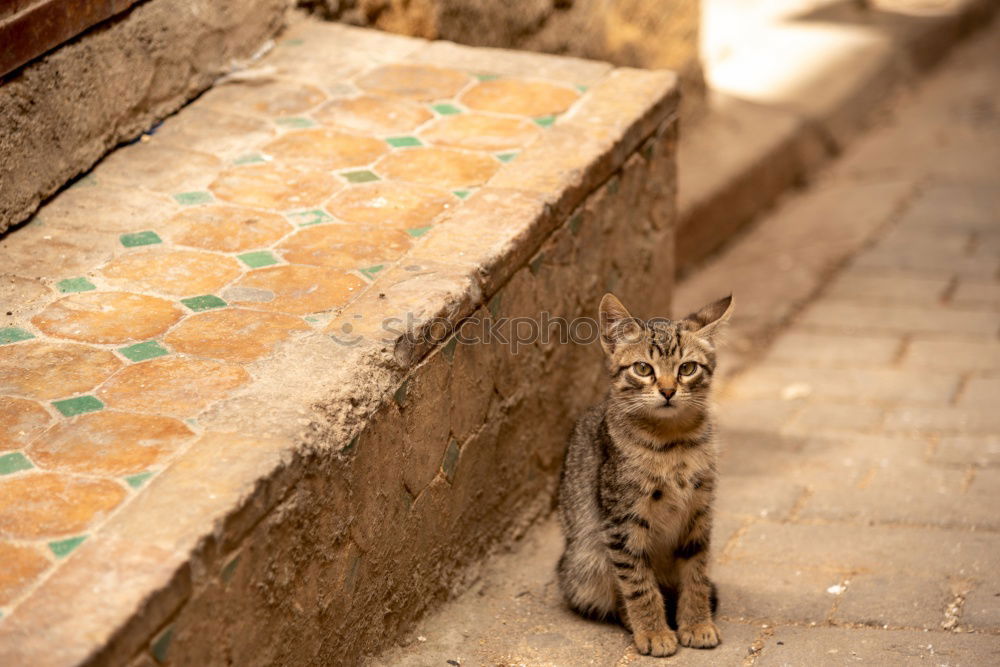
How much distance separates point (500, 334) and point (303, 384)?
872 millimetres

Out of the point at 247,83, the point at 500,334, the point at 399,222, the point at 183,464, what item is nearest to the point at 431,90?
the point at 247,83

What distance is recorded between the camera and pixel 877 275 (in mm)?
6613

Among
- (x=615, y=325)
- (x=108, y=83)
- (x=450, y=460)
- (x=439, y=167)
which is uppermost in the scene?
(x=108, y=83)

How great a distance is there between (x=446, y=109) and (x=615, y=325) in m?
1.56

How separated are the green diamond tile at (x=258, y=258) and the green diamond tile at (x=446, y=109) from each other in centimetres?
121

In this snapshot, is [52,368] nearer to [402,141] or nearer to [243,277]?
[243,277]

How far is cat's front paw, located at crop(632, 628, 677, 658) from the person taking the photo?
3.30 meters

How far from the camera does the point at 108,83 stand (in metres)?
4.29

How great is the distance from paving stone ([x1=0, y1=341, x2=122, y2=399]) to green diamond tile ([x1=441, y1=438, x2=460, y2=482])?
902 millimetres

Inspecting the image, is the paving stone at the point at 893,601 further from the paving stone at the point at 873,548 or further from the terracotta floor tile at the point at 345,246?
the terracotta floor tile at the point at 345,246

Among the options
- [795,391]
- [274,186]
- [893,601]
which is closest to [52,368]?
[274,186]

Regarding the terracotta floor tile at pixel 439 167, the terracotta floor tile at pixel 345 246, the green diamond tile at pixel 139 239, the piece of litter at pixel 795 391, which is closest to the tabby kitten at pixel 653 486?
the terracotta floor tile at pixel 345 246

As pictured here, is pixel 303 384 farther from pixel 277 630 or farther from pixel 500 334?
pixel 500 334

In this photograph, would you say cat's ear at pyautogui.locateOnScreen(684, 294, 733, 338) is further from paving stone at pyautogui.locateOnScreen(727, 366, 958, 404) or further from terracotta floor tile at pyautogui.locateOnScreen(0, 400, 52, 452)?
paving stone at pyautogui.locateOnScreen(727, 366, 958, 404)
